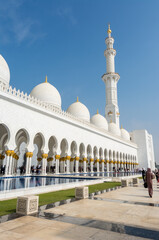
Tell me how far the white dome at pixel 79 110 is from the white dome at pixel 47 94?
3.59 meters

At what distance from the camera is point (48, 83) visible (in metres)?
19.0

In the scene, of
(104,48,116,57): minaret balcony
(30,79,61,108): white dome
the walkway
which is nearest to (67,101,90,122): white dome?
(30,79,61,108): white dome

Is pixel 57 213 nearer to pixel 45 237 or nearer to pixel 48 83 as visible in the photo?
pixel 45 237

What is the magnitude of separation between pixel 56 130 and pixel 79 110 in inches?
281

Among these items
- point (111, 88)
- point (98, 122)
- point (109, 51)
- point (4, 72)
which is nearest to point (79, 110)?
point (98, 122)

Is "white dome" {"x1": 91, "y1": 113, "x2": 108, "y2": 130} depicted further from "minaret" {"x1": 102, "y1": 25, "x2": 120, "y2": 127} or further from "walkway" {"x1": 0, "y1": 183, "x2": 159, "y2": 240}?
"walkway" {"x1": 0, "y1": 183, "x2": 159, "y2": 240}

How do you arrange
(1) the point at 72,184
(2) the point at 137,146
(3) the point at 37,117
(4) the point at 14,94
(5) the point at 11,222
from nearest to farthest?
(5) the point at 11,222 < (1) the point at 72,184 < (4) the point at 14,94 < (3) the point at 37,117 < (2) the point at 137,146

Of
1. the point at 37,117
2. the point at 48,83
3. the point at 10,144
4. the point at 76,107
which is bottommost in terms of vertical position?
the point at 10,144

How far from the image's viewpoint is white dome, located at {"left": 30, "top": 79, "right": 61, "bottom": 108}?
57.7 ft

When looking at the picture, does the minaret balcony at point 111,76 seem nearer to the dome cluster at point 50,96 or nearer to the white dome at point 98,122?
the dome cluster at point 50,96

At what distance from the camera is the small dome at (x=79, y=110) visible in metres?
21.7

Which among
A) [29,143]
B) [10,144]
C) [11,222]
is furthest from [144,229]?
[29,143]

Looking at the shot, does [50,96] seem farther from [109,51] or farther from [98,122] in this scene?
[109,51]

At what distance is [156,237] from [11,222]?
7.79ft
